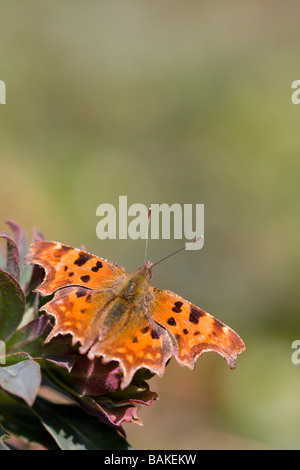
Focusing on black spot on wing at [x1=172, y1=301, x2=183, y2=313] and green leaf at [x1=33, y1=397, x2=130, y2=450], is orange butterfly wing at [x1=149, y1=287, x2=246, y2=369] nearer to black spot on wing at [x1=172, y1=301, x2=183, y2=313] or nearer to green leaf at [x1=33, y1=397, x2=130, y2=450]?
black spot on wing at [x1=172, y1=301, x2=183, y2=313]

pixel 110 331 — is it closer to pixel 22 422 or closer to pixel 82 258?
pixel 82 258

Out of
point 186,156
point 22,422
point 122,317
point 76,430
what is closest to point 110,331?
point 122,317

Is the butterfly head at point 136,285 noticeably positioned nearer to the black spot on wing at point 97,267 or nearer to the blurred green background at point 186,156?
the black spot on wing at point 97,267

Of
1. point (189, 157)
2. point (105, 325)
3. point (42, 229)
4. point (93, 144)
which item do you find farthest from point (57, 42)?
point (105, 325)

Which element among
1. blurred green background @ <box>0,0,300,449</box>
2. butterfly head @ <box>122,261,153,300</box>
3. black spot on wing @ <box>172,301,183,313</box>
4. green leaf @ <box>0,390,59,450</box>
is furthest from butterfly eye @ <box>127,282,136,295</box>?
blurred green background @ <box>0,0,300,449</box>

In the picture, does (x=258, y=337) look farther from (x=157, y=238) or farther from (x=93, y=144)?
(x=93, y=144)
